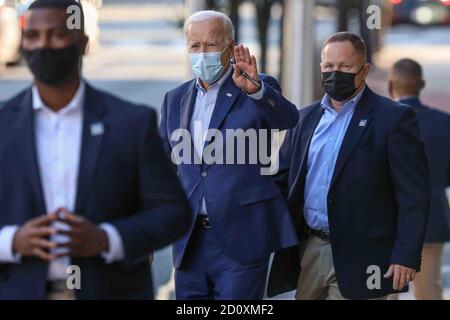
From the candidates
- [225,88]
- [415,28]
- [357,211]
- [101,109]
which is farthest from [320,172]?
[415,28]

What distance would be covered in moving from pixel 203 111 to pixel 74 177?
1.67 m

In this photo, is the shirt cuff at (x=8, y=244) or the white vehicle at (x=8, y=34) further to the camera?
the white vehicle at (x=8, y=34)

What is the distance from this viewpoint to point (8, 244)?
3.41m

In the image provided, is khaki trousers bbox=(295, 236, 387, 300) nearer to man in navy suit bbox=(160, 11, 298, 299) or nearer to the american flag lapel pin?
man in navy suit bbox=(160, 11, 298, 299)

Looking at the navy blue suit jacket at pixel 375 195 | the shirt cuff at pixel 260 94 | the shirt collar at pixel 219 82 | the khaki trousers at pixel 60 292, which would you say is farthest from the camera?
the shirt collar at pixel 219 82

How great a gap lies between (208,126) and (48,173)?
159cm

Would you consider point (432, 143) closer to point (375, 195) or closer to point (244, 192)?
point (375, 195)

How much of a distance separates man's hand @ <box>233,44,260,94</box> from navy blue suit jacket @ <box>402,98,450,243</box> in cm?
190

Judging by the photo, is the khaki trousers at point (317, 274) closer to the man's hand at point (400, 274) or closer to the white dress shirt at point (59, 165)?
the man's hand at point (400, 274)

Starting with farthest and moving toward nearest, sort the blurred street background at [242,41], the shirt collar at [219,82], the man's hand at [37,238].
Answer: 1. the blurred street background at [242,41]
2. the shirt collar at [219,82]
3. the man's hand at [37,238]

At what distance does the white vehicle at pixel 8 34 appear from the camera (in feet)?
77.5

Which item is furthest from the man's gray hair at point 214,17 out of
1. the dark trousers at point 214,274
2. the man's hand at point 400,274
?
the man's hand at point 400,274

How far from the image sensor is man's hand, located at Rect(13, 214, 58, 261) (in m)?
3.32

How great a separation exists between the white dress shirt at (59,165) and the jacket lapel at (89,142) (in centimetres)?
2
